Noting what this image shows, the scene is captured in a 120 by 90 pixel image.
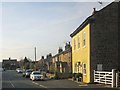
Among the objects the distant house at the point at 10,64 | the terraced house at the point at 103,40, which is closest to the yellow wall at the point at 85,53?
the terraced house at the point at 103,40

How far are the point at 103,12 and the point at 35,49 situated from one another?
6334 cm

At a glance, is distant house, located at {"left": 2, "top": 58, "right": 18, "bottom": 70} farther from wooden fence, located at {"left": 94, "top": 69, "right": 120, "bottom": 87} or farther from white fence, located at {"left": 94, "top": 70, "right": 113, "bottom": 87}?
wooden fence, located at {"left": 94, "top": 69, "right": 120, "bottom": 87}

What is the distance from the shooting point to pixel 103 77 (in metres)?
33.5

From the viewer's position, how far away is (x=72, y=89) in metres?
27.2

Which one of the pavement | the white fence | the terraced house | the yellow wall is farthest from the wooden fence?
the yellow wall

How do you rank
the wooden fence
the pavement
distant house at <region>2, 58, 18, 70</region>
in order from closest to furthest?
1. the wooden fence
2. the pavement
3. distant house at <region>2, 58, 18, 70</region>

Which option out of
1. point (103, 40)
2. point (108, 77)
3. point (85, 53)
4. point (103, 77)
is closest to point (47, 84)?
point (85, 53)

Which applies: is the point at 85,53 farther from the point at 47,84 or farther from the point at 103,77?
the point at 103,77

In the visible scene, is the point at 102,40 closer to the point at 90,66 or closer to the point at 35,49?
the point at 90,66

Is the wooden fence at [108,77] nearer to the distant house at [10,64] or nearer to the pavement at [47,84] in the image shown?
the pavement at [47,84]

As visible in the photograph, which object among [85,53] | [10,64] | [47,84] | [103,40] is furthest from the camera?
[10,64]

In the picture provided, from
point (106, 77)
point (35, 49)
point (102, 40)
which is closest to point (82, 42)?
point (102, 40)

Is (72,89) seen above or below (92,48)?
below

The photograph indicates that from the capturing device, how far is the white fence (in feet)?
104
